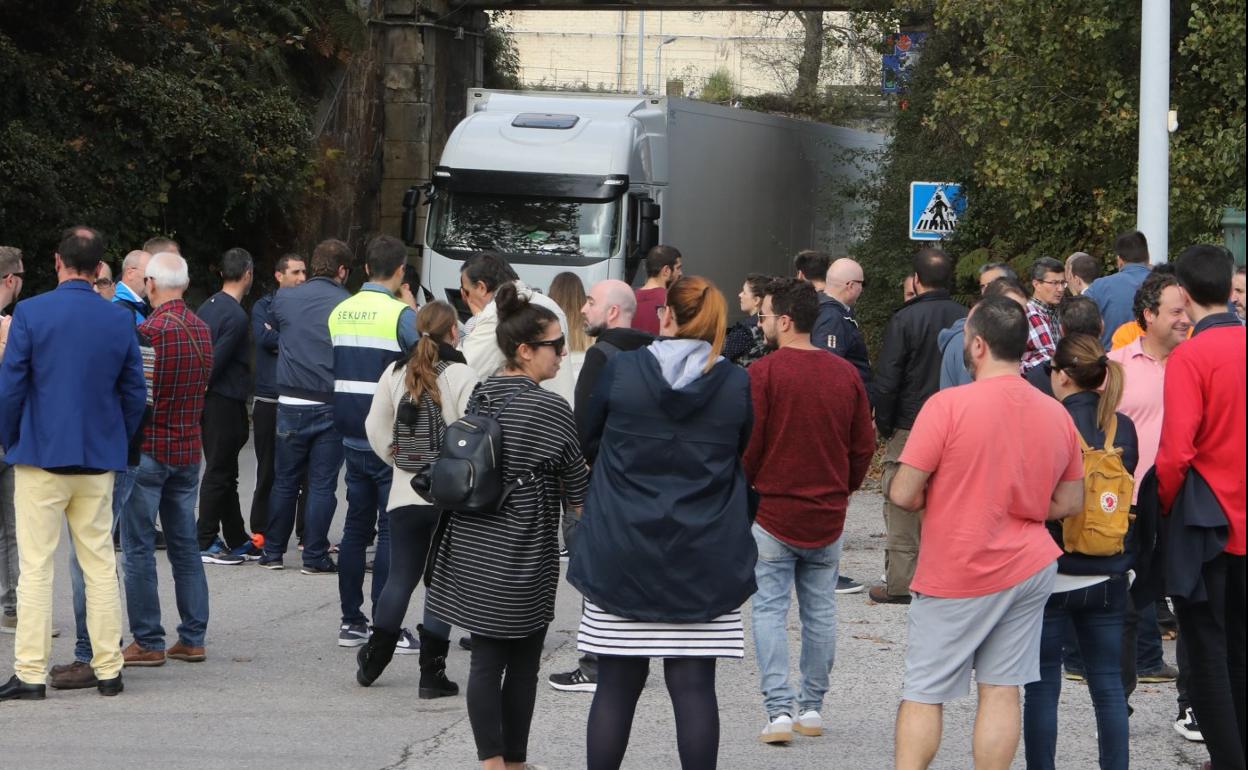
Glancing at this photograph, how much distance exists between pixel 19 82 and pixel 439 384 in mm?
12620

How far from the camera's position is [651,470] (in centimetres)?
505

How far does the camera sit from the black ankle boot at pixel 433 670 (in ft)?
23.6

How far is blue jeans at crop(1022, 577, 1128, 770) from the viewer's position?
5.53 m

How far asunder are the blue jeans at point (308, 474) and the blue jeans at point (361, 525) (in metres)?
1.63

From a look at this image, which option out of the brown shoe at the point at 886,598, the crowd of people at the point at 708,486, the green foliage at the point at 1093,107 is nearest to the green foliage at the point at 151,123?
the green foliage at the point at 1093,107

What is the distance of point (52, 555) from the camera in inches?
277

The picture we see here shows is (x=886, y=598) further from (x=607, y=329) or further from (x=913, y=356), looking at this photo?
(x=607, y=329)

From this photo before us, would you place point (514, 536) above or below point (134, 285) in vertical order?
below

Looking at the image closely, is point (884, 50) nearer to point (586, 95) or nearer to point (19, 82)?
point (586, 95)

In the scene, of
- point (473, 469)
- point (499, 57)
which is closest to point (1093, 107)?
point (473, 469)

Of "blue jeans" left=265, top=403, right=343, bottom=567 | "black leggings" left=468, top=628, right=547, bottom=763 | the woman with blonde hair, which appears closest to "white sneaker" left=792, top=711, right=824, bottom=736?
"black leggings" left=468, top=628, right=547, bottom=763

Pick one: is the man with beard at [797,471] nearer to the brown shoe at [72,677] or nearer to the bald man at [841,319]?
the bald man at [841,319]

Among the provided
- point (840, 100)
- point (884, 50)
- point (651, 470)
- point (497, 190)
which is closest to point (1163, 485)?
point (651, 470)

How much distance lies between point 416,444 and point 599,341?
0.98m
